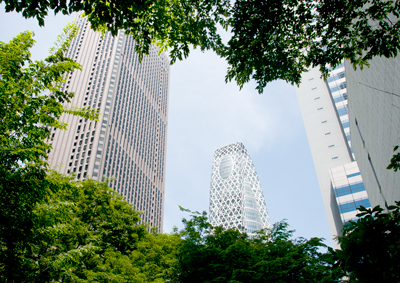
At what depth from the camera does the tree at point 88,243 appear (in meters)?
7.01

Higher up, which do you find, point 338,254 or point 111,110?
point 111,110

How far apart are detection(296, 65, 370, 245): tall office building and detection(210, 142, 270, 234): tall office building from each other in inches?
2782

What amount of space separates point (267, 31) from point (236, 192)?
130575mm

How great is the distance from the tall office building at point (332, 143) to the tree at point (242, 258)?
124 ft

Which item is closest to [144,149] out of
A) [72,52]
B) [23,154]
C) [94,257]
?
[72,52]

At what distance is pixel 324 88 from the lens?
70500 millimetres

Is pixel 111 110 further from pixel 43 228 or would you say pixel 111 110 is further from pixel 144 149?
pixel 43 228

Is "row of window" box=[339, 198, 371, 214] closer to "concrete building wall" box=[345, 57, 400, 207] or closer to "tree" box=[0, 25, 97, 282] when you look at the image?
"concrete building wall" box=[345, 57, 400, 207]

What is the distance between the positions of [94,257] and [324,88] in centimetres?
7254

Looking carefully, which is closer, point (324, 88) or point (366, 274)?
point (366, 274)

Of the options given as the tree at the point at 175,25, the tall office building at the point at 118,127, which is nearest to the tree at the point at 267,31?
the tree at the point at 175,25

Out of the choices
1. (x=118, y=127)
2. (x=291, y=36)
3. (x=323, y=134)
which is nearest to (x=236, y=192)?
(x=118, y=127)

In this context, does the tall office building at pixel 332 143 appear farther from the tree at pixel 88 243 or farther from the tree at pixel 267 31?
the tree at pixel 267 31

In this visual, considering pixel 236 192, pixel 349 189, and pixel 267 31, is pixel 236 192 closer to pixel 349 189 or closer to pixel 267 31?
pixel 349 189
